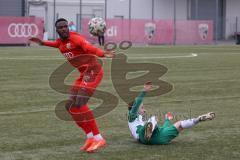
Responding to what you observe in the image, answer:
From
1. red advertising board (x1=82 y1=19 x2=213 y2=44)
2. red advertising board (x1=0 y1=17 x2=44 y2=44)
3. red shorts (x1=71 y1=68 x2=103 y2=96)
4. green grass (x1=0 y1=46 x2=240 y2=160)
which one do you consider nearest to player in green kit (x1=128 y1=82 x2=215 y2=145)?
green grass (x1=0 y1=46 x2=240 y2=160)

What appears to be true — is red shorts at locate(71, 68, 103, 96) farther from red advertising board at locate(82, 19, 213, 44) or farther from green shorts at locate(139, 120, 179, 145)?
red advertising board at locate(82, 19, 213, 44)

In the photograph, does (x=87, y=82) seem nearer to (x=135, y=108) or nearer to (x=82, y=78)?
(x=82, y=78)

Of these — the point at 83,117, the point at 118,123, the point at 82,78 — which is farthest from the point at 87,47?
the point at 118,123

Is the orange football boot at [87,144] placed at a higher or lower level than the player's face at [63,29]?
lower

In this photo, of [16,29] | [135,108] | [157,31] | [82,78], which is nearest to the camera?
[82,78]

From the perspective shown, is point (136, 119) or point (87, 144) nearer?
point (87, 144)

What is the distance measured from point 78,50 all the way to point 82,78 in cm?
40

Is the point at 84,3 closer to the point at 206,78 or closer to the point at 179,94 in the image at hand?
the point at 206,78

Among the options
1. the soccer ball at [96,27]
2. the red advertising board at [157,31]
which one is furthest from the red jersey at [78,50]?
the red advertising board at [157,31]

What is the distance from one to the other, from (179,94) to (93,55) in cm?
663

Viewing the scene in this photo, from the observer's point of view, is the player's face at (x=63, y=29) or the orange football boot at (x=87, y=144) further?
the player's face at (x=63, y=29)

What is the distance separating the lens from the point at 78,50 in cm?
866

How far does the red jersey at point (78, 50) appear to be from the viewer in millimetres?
8511

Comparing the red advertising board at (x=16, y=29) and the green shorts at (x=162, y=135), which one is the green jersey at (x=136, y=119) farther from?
the red advertising board at (x=16, y=29)
